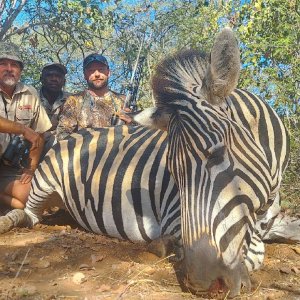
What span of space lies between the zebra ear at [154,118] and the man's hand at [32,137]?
2283 millimetres

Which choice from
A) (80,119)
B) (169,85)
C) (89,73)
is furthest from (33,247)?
(89,73)

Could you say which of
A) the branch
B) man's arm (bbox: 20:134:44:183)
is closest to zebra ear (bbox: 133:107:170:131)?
man's arm (bbox: 20:134:44:183)

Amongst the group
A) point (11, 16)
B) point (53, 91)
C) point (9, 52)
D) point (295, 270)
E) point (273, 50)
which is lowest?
point (295, 270)

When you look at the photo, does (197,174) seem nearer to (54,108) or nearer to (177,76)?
(177,76)

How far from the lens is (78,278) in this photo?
2.56 metres

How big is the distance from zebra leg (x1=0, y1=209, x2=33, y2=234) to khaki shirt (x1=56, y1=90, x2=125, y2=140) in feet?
6.16

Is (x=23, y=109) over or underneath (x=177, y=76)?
underneath

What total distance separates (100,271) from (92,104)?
151 inches

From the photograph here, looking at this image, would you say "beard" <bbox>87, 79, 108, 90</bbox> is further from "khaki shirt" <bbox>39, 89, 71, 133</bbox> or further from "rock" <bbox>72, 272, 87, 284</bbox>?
"rock" <bbox>72, 272, 87, 284</bbox>

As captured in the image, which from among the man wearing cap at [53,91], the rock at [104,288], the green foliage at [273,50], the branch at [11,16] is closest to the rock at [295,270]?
the rock at [104,288]

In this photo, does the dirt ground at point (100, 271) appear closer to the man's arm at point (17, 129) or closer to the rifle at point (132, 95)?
the man's arm at point (17, 129)

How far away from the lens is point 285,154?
2.88 meters

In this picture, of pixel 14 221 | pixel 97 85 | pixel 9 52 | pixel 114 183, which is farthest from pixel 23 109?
pixel 114 183

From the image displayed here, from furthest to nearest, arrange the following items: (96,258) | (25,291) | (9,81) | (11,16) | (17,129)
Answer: (11,16) → (9,81) → (17,129) → (96,258) → (25,291)
